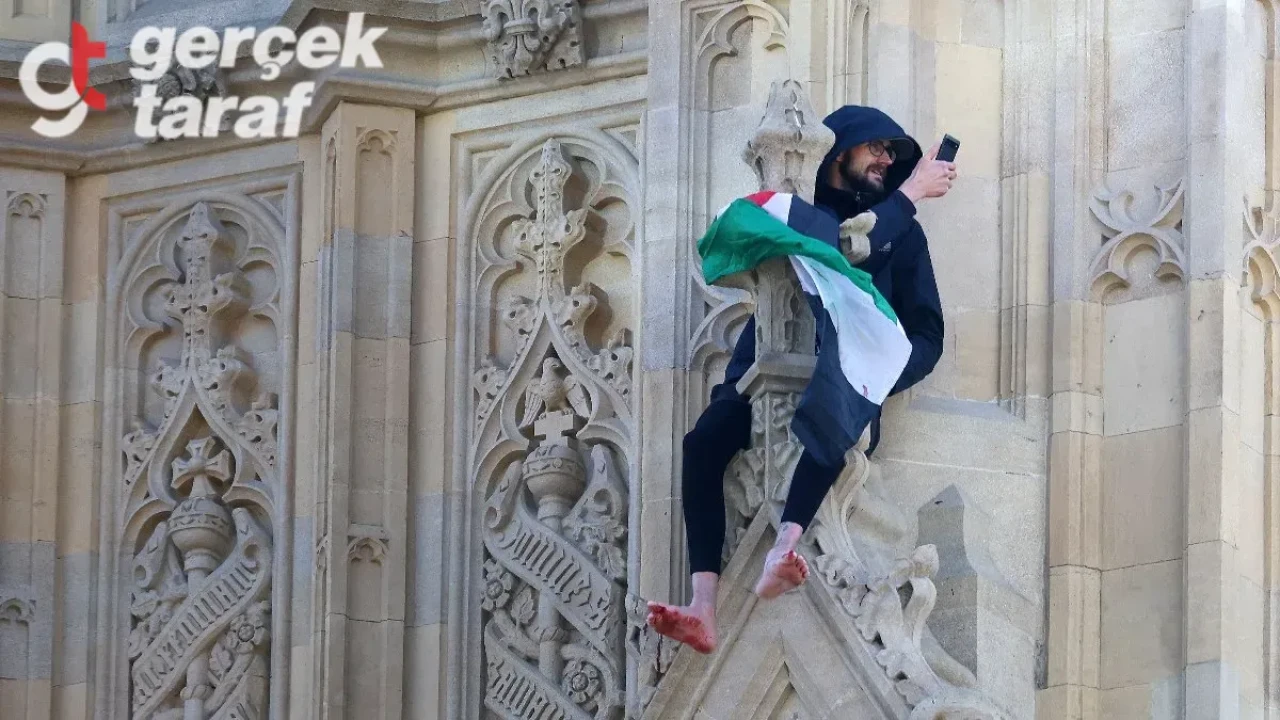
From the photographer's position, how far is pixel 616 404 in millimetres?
16344

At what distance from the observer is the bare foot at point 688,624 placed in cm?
1429

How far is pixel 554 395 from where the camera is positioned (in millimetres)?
16500

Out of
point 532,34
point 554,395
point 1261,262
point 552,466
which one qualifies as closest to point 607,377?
point 554,395

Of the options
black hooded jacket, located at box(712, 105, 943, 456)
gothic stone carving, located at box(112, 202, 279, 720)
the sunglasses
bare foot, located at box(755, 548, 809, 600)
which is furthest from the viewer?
gothic stone carving, located at box(112, 202, 279, 720)

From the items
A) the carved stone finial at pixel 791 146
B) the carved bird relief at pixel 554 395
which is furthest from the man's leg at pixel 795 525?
the carved bird relief at pixel 554 395

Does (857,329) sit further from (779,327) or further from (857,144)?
(857,144)

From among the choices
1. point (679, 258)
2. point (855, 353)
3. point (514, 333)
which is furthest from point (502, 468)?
point (855, 353)

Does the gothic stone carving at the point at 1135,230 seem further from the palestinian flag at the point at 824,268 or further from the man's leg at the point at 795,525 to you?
the man's leg at the point at 795,525

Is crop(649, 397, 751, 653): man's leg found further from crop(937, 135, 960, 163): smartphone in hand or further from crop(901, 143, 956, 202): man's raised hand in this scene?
crop(937, 135, 960, 163): smartphone in hand

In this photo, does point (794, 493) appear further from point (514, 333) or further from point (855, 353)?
point (514, 333)

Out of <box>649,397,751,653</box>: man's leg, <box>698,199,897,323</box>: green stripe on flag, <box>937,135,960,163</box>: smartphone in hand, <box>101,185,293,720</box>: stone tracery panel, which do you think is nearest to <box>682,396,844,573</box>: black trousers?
<box>649,397,751,653</box>: man's leg

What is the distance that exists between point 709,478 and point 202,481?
3209 millimetres

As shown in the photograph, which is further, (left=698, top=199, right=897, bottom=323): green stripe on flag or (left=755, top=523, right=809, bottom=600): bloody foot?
(left=698, top=199, right=897, bottom=323): green stripe on flag

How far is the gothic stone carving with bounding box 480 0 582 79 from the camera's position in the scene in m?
16.8
